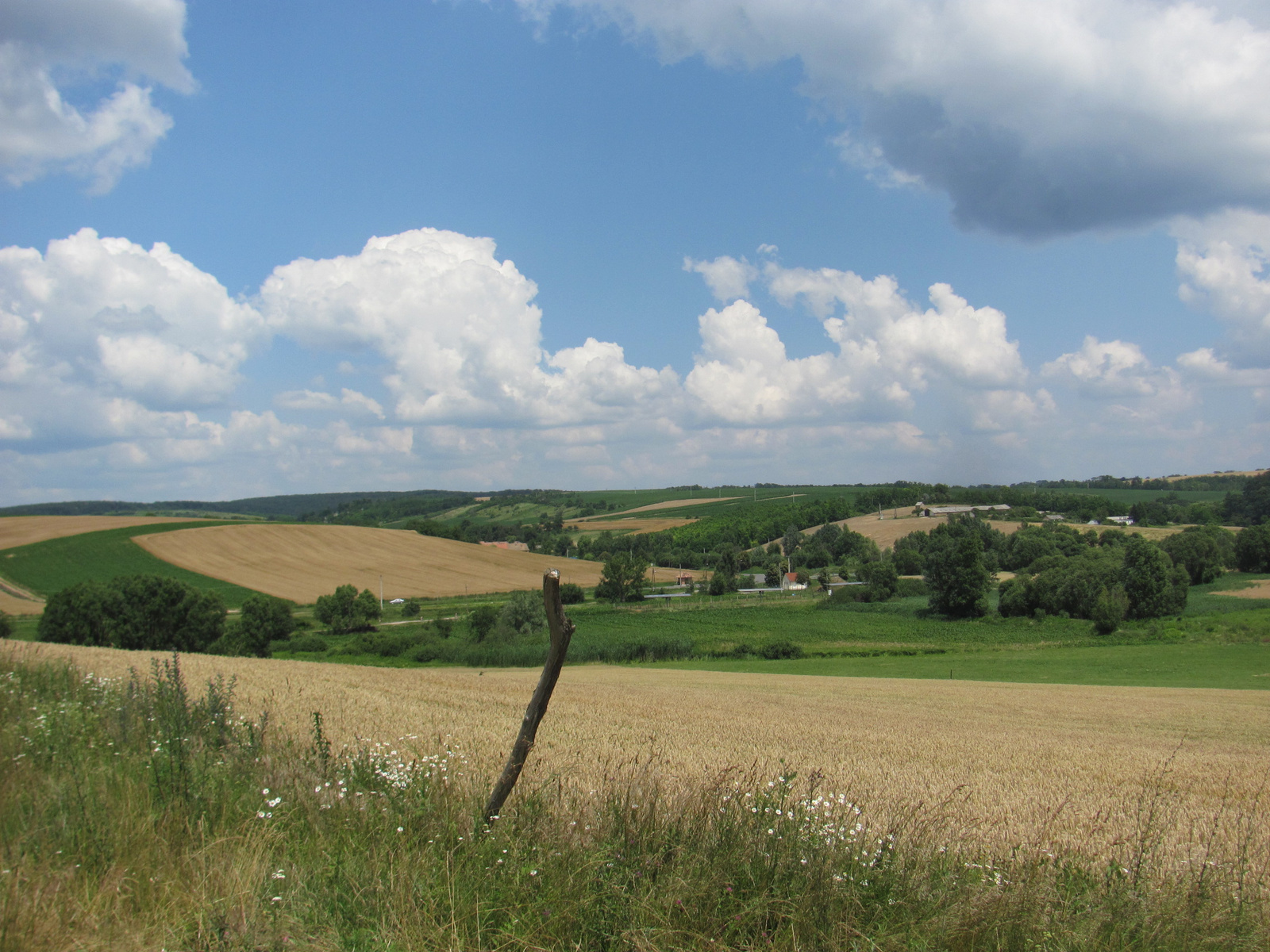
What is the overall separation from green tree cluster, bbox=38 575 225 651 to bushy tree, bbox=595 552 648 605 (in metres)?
43.0

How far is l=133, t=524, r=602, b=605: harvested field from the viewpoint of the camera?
84.6m

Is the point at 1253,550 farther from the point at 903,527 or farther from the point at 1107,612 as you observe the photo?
the point at 903,527

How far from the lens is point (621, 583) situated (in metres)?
91.9

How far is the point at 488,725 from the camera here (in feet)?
44.3

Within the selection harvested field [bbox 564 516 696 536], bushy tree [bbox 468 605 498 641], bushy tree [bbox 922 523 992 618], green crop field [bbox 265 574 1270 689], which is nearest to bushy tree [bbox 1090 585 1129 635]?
green crop field [bbox 265 574 1270 689]

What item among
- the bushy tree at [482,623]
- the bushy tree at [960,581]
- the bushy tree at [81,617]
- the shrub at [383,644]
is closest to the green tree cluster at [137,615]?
the bushy tree at [81,617]

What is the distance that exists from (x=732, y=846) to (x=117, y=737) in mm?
6039

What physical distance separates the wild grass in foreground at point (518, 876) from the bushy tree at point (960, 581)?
74785 millimetres

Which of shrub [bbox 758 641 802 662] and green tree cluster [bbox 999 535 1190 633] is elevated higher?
green tree cluster [bbox 999 535 1190 633]

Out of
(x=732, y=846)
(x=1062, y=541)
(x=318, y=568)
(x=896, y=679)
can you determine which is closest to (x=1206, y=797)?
(x=732, y=846)

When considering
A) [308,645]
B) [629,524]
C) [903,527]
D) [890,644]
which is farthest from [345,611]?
[629,524]

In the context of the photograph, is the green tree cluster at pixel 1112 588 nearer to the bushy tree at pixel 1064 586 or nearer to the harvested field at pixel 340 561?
Answer: the bushy tree at pixel 1064 586

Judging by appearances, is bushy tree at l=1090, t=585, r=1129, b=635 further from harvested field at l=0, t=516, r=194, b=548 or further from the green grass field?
harvested field at l=0, t=516, r=194, b=548

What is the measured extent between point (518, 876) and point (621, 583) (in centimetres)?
8851
